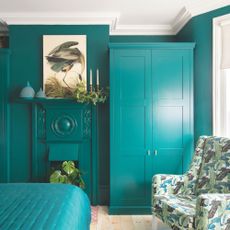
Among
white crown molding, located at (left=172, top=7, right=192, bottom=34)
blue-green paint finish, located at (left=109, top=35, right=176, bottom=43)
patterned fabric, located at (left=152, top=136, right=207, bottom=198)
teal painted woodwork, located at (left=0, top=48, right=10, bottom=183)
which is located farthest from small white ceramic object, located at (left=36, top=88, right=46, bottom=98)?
white crown molding, located at (left=172, top=7, right=192, bottom=34)

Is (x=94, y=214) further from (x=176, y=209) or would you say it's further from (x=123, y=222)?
(x=176, y=209)

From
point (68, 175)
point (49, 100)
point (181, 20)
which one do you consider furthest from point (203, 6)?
point (68, 175)

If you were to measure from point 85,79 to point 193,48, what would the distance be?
1537 millimetres

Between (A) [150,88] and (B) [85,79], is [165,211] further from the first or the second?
(B) [85,79]

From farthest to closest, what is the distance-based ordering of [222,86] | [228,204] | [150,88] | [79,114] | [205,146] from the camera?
[79,114]
[150,88]
[222,86]
[205,146]
[228,204]

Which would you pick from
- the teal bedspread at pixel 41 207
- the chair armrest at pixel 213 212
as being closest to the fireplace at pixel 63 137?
the teal bedspread at pixel 41 207

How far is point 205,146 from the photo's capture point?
10.5ft

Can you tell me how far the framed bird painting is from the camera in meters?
4.02

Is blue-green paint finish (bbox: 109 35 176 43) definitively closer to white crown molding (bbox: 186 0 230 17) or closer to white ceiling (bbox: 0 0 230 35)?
white ceiling (bbox: 0 0 230 35)

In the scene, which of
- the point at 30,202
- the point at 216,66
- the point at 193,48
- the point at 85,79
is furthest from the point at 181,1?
the point at 30,202

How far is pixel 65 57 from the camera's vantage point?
404cm

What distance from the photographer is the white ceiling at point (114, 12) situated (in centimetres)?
354

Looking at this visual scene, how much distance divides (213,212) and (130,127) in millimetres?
1711

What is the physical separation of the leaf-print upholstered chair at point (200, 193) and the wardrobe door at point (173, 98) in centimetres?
48
